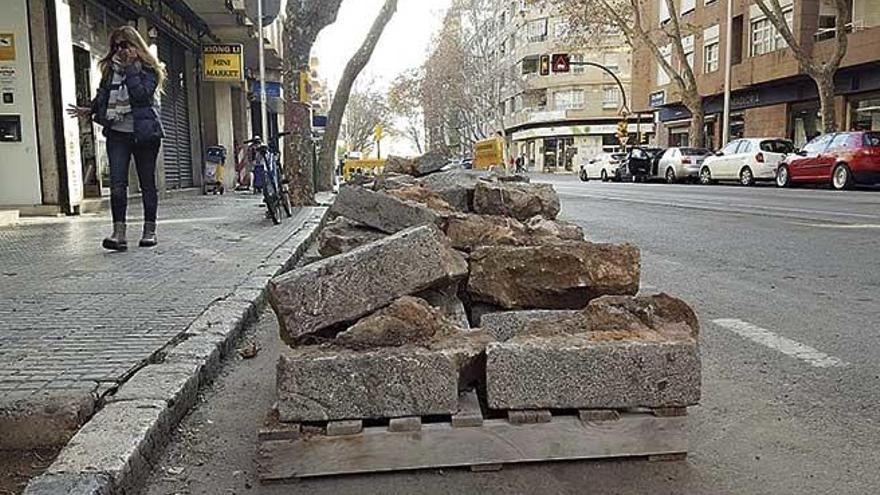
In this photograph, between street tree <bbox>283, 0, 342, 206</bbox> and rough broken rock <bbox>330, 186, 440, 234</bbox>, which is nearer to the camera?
rough broken rock <bbox>330, 186, 440, 234</bbox>

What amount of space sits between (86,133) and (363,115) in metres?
70.3

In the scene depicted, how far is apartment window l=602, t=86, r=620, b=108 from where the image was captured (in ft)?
225

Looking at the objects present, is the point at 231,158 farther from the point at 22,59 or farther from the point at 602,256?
the point at 602,256

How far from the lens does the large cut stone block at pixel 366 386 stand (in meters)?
2.68

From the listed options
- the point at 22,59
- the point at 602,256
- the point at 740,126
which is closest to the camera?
the point at 602,256

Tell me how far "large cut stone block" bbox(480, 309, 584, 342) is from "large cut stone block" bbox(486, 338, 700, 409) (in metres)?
0.34

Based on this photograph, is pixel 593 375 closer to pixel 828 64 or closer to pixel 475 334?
pixel 475 334

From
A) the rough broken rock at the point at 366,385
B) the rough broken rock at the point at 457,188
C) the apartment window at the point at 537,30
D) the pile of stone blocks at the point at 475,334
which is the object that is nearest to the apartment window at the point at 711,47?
the apartment window at the point at 537,30

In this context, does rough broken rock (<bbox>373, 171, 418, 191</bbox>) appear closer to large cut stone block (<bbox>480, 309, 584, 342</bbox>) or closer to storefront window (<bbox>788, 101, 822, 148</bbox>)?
large cut stone block (<bbox>480, 309, 584, 342</bbox>)

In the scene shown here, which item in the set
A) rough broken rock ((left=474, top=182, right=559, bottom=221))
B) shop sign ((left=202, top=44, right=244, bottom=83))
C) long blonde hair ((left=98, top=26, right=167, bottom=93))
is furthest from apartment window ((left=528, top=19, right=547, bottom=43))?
rough broken rock ((left=474, top=182, right=559, bottom=221))

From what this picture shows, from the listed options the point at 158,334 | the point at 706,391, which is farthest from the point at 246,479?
the point at 706,391

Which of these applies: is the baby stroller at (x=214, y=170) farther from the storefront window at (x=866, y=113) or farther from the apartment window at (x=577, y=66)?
the apartment window at (x=577, y=66)

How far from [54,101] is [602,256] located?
31.7 ft

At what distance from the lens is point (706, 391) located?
140 inches
